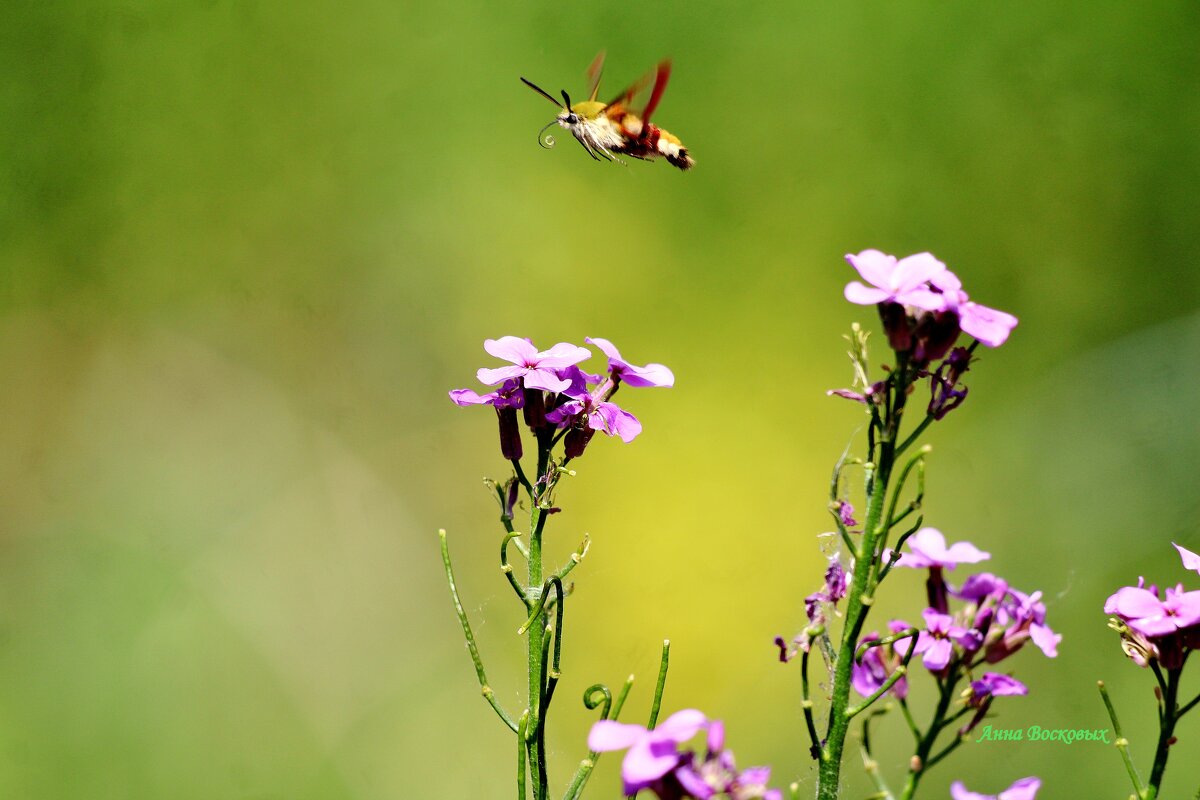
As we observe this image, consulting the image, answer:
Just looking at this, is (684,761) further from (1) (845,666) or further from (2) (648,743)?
(1) (845,666)

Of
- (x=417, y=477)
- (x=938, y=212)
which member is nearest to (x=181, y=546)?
(x=417, y=477)

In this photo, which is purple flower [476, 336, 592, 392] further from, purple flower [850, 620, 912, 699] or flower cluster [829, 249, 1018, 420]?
purple flower [850, 620, 912, 699]

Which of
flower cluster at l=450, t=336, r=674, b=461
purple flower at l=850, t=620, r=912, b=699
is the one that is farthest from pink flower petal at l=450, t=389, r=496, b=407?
purple flower at l=850, t=620, r=912, b=699

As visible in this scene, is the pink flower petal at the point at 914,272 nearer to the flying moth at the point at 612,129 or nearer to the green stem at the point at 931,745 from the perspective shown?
the green stem at the point at 931,745

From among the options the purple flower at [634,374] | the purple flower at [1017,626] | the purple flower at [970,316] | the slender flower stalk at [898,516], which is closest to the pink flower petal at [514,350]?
the purple flower at [634,374]

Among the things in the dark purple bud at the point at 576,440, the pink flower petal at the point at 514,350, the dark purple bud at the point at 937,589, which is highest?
the pink flower petal at the point at 514,350

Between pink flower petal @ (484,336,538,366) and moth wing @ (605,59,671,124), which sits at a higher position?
moth wing @ (605,59,671,124)

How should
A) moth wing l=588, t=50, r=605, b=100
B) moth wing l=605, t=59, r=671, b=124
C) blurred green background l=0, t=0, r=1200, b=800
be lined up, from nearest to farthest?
moth wing l=605, t=59, r=671, b=124, moth wing l=588, t=50, r=605, b=100, blurred green background l=0, t=0, r=1200, b=800
